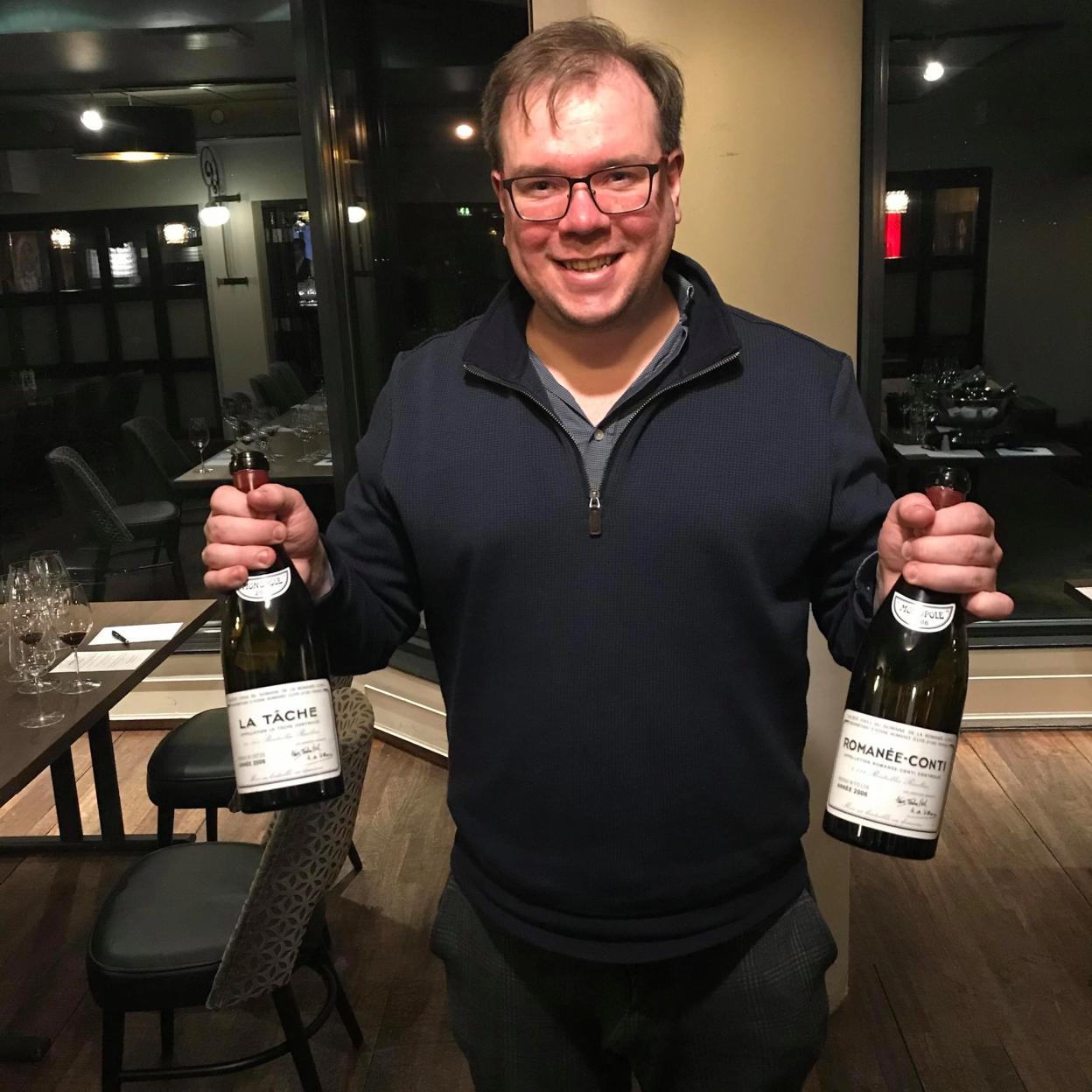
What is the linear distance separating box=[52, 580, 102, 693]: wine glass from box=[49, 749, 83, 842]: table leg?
0.55 m

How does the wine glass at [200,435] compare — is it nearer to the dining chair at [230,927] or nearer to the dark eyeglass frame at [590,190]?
the dining chair at [230,927]

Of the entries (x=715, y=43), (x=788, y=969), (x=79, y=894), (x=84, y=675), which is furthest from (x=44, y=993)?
(x=715, y=43)

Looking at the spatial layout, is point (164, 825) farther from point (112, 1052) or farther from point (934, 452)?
point (934, 452)

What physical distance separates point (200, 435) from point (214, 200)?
897 millimetres

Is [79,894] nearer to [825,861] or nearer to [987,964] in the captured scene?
[825,861]

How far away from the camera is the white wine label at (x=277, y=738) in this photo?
3.81ft

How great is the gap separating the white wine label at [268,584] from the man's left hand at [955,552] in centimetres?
65

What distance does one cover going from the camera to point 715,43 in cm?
210

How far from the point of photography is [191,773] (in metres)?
2.79

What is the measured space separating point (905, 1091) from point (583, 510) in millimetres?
1704

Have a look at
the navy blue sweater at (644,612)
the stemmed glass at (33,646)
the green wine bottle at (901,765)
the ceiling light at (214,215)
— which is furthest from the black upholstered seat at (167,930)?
the ceiling light at (214,215)

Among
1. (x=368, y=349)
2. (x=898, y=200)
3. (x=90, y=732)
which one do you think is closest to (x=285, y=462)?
(x=368, y=349)

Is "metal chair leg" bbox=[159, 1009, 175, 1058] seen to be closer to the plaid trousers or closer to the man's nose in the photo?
the plaid trousers

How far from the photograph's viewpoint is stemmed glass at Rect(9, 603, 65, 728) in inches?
101
